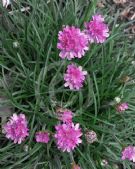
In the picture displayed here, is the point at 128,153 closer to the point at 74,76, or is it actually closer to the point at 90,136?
the point at 90,136

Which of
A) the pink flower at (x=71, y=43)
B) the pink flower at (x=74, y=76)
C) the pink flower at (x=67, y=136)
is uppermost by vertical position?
the pink flower at (x=71, y=43)

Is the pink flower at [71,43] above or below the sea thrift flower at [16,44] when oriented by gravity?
below

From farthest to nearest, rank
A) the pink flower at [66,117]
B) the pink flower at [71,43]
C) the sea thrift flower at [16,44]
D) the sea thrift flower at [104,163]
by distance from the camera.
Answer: the sea thrift flower at [104,163] < the sea thrift flower at [16,44] < the pink flower at [66,117] < the pink flower at [71,43]

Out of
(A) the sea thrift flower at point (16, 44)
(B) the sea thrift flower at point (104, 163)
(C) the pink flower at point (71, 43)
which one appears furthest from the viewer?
(B) the sea thrift flower at point (104, 163)

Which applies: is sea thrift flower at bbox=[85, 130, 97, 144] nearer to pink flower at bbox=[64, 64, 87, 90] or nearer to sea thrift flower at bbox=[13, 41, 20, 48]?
pink flower at bbox=[64, 64, 87, 90]

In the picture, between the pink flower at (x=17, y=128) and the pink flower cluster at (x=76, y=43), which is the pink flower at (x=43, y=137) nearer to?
the pink flower at (x=17, y=128)

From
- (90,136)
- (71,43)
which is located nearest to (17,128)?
(90,136)

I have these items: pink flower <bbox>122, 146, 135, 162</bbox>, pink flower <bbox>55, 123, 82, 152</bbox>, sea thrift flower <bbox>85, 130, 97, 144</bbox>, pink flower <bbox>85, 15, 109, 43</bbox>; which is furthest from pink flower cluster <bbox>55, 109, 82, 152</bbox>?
pink flower <bbox>85, 15, 109, 43</bbox>

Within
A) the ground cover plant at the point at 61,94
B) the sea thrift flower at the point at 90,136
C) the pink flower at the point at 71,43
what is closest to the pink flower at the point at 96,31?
the ground cover plant at the point at 61,94

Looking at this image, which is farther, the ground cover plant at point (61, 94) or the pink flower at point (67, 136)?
the ground cover plant at point (61, 94)

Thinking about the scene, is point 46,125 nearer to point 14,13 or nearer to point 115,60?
point 115,60
